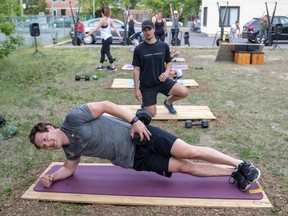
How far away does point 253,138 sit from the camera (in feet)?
15.9

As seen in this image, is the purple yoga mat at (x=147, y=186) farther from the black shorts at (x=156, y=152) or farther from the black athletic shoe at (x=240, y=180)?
the black shorts at (x=156, y=152)

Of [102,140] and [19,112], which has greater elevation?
[102,140]

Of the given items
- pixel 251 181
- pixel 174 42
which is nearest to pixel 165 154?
pixel 251 181

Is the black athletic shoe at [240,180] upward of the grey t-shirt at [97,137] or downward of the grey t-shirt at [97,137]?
Answer: downward

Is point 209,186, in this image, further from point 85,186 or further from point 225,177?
point 85,186

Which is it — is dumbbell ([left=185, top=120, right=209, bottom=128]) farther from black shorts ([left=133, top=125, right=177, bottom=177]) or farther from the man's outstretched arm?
the man's outstretched arm

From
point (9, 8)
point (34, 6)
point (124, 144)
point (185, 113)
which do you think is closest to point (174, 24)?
point (9, 8)

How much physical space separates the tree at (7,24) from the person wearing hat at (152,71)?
5567mm

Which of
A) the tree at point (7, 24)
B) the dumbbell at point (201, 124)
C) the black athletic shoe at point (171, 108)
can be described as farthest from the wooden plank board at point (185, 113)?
the tree at point (7, 24)

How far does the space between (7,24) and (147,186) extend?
7432mm

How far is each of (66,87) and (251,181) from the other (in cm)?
590

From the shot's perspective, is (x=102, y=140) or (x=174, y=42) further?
(x=174, y=42)

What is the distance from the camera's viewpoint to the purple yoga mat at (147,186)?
3.21 metres

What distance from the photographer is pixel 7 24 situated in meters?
9.24
